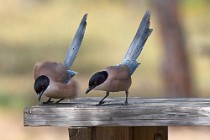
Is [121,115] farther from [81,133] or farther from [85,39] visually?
[85,39]

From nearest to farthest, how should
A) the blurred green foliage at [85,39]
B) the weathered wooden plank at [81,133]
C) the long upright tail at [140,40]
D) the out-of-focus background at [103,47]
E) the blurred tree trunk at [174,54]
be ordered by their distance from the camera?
the weathered wooden plank at [81,133]
the long upright tail at [140,40]
the blurred tree trunk at [174,54]
the out-of-focus background at [103,47]
the blurred green foliage at [85,39]

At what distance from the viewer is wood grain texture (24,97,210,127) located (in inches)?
180

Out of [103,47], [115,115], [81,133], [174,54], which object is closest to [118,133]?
[81,133]

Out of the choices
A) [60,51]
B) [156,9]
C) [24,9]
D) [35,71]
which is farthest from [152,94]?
[35,71]

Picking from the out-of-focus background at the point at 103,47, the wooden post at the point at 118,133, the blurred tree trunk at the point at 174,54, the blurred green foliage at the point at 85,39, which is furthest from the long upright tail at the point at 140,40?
the blurred green foliage at the point at 85,39

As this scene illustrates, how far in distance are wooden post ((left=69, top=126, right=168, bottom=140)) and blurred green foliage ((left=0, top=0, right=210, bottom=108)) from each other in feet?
37.1

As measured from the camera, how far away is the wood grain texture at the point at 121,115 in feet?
15.0

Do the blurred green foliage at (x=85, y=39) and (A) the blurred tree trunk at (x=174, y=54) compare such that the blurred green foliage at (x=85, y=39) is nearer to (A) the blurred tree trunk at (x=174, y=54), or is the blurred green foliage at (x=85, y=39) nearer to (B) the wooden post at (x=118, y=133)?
(A) the blurred tree trunk at (x=174, y=54)

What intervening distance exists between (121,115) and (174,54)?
10377 mm

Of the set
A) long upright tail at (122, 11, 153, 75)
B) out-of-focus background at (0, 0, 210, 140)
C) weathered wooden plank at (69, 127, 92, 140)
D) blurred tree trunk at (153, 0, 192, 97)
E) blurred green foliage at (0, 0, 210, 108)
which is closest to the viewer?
weathered wooden plank at (69, 127, 92, 140)

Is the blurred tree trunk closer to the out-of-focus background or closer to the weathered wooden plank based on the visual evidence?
the out-of-focus background

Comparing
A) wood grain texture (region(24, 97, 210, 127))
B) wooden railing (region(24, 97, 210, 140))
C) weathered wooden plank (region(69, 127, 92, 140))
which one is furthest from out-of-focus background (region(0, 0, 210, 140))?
wood grain texture (region(24, 97, 210, 127))

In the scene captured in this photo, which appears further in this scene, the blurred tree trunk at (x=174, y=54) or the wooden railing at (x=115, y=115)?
the blurred tree trunk at (x=174, y=54)

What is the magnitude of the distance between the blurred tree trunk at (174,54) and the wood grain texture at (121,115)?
9771mm
